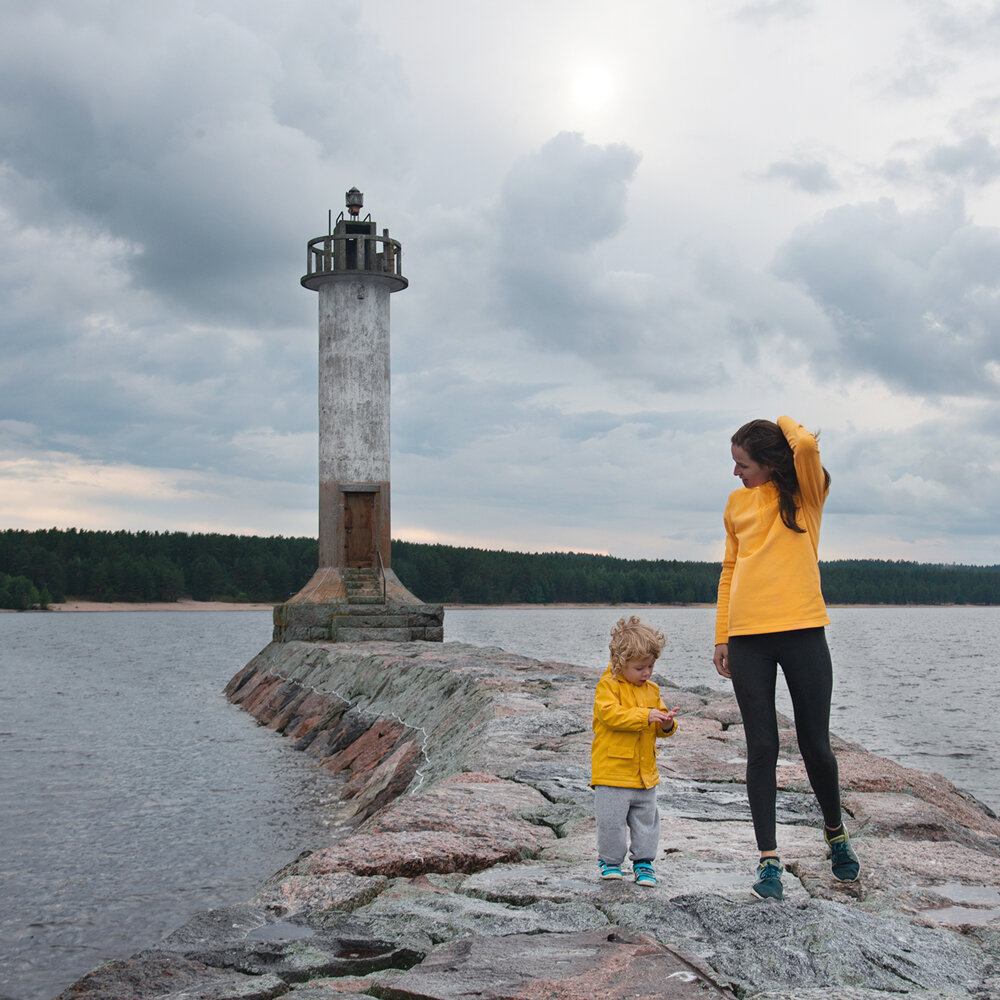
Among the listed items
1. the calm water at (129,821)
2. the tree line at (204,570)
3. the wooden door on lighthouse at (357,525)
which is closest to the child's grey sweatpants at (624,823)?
the calm water at (129,821)

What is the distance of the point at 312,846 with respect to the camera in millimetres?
7816

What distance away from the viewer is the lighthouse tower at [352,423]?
19.8 meters

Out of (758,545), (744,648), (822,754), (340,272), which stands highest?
(340,272)

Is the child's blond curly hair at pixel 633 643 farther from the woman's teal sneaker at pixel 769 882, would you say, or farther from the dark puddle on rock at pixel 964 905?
the dark puddle on rock at pixel 964 905

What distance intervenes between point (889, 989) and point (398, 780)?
18.4ft

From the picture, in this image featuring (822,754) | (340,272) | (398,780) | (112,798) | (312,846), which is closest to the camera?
(822,754)

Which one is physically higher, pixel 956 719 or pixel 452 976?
pixel 452 976

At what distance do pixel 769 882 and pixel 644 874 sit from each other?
19.3 inches

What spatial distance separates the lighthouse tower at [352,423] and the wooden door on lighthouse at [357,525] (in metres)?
0.02

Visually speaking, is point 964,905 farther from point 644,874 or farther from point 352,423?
point 352,423

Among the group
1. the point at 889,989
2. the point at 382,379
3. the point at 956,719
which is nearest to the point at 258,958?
the point at 889,989

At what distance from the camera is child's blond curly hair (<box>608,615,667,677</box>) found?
4.32 m

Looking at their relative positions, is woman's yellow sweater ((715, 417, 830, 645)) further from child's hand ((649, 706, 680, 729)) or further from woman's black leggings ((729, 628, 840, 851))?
child's hand ((649, 706, 680, 729))

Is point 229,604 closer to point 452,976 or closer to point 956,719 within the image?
point 956,719
